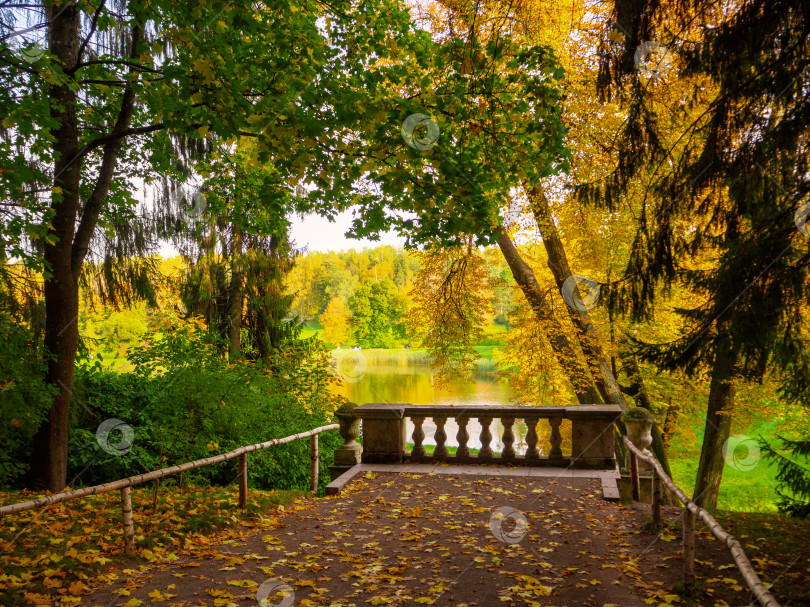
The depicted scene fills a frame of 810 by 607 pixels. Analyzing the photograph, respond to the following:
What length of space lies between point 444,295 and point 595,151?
198 inches

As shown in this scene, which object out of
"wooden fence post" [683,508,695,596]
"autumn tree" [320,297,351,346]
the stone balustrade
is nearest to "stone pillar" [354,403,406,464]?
the stone balustrade

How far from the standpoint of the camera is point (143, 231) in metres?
9.91

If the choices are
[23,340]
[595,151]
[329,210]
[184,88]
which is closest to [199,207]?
[329,210]

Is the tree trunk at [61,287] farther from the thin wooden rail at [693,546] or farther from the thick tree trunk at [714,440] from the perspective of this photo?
the thick tree trunk at [714,440]

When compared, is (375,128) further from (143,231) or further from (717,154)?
(143,231)

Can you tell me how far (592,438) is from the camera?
849 cm

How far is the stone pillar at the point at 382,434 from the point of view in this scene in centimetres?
902

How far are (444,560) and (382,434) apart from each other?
4.12 meters

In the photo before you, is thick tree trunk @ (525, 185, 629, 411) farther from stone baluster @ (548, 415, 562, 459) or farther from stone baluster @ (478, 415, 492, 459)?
stone baluster @ (478, 415, 492, 459)

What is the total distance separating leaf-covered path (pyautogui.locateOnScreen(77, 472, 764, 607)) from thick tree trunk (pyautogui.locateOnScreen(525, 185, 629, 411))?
229 inches

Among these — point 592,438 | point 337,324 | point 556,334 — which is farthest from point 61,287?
point 337,324

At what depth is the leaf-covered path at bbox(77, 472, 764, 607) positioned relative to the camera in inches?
164

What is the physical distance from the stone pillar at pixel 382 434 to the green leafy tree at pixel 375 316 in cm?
3594

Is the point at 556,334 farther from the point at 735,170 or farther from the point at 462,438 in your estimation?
the point at 735,170
